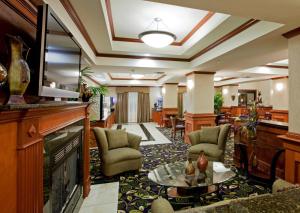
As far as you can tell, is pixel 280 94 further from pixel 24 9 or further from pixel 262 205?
pixel 24 9

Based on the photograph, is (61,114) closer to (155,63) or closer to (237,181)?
(237,181)

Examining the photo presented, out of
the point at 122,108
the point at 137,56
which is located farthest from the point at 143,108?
the point at 137,56

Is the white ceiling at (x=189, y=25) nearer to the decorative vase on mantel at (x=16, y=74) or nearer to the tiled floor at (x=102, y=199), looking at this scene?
the decorative vase on mantel at (x=16, y=74)

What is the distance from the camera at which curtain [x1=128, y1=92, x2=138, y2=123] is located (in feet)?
39.0

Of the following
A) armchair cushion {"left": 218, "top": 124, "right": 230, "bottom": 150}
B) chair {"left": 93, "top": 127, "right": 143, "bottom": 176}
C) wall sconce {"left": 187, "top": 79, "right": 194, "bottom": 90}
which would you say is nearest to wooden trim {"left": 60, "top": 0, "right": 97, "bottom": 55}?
chair {"left": 93, "top": 127, "right": 143, "bottom": 176}

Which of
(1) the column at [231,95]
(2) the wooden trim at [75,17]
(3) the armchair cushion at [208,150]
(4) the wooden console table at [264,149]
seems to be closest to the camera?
(2) the wooden trim at [75,17]

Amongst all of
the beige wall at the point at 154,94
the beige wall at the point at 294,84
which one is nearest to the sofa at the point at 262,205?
the beige wall at the point at 294,84

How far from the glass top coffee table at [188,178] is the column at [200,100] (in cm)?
307

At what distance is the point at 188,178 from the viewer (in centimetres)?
242

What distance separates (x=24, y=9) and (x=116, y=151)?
8.89ft

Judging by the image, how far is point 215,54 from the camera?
3.94m

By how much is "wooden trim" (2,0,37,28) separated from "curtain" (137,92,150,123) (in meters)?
10.3

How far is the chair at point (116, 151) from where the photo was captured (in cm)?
334

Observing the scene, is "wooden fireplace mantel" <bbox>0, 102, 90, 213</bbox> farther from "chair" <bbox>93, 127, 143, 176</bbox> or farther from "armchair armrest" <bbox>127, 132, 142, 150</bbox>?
"armchair armrest" <bbox>127, 132, 142, 150</bbox>
